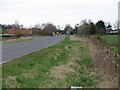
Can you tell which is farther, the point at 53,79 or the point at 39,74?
the point at 39,74

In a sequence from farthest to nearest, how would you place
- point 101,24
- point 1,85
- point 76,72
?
point 101,24 → point 76,72 → point 1,85

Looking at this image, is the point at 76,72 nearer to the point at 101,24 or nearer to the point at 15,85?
the point at 15,85

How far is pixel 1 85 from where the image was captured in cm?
1135

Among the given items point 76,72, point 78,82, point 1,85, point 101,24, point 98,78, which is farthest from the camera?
point 101,24

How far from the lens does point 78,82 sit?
1330cm

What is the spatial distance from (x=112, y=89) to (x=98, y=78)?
12.3 feet

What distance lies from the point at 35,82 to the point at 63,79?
169 cm

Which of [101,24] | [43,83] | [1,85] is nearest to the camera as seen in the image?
[1,85]

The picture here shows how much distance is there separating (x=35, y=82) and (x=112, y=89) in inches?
127

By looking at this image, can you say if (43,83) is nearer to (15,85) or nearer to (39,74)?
(15,85)

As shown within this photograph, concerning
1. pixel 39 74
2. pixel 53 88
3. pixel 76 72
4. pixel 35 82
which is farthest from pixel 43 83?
pixel 76 72

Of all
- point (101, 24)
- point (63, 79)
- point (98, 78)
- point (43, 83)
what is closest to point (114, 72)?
point (98, 78)

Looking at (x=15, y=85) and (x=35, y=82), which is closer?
(x=15, y=85)

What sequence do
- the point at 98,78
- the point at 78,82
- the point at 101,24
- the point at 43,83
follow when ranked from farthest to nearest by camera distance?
1. the point at 101,24
2. the point at 98,78
3. the point at 78,82
4. the point at 43,83
